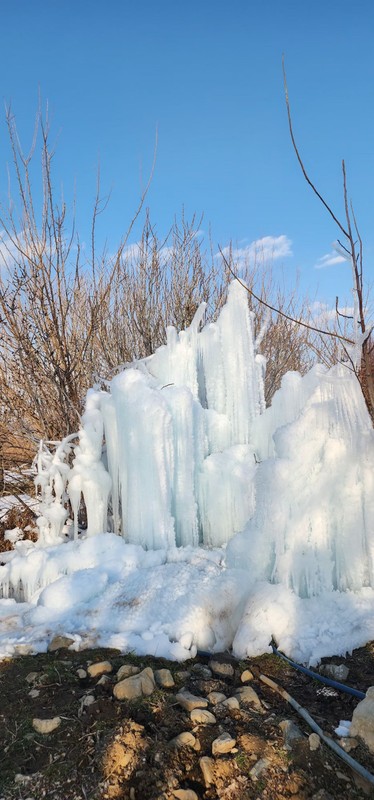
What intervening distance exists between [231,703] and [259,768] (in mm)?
438

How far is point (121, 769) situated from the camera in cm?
198

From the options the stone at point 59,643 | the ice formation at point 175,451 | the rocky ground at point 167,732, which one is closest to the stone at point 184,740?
the rocky ground at point 167,732

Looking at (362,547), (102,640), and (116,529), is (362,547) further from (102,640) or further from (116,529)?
(116,529)

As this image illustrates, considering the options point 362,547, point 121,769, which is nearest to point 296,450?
point 362,547

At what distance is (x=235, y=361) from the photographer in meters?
5.22

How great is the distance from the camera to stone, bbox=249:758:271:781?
1.94 meters

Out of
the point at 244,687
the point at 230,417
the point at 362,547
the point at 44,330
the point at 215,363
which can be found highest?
the point at 44,330

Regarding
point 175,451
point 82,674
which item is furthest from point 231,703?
point 175,451

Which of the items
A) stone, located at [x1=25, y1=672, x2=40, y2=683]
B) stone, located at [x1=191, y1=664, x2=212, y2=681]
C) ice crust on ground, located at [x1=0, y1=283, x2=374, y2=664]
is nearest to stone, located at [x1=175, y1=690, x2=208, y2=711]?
stone, located at [x1=191, y1=664, x2=212, y2=681]

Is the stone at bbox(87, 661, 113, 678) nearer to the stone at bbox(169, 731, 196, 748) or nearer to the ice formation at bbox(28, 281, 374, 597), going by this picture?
the stone at bbox(169, 731, 196, 748)

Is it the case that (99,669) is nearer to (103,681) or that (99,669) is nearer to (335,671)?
(103,681)

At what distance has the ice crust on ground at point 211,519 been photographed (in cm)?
322

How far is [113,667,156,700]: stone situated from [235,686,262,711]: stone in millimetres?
416

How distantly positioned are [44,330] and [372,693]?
16.5 ft
